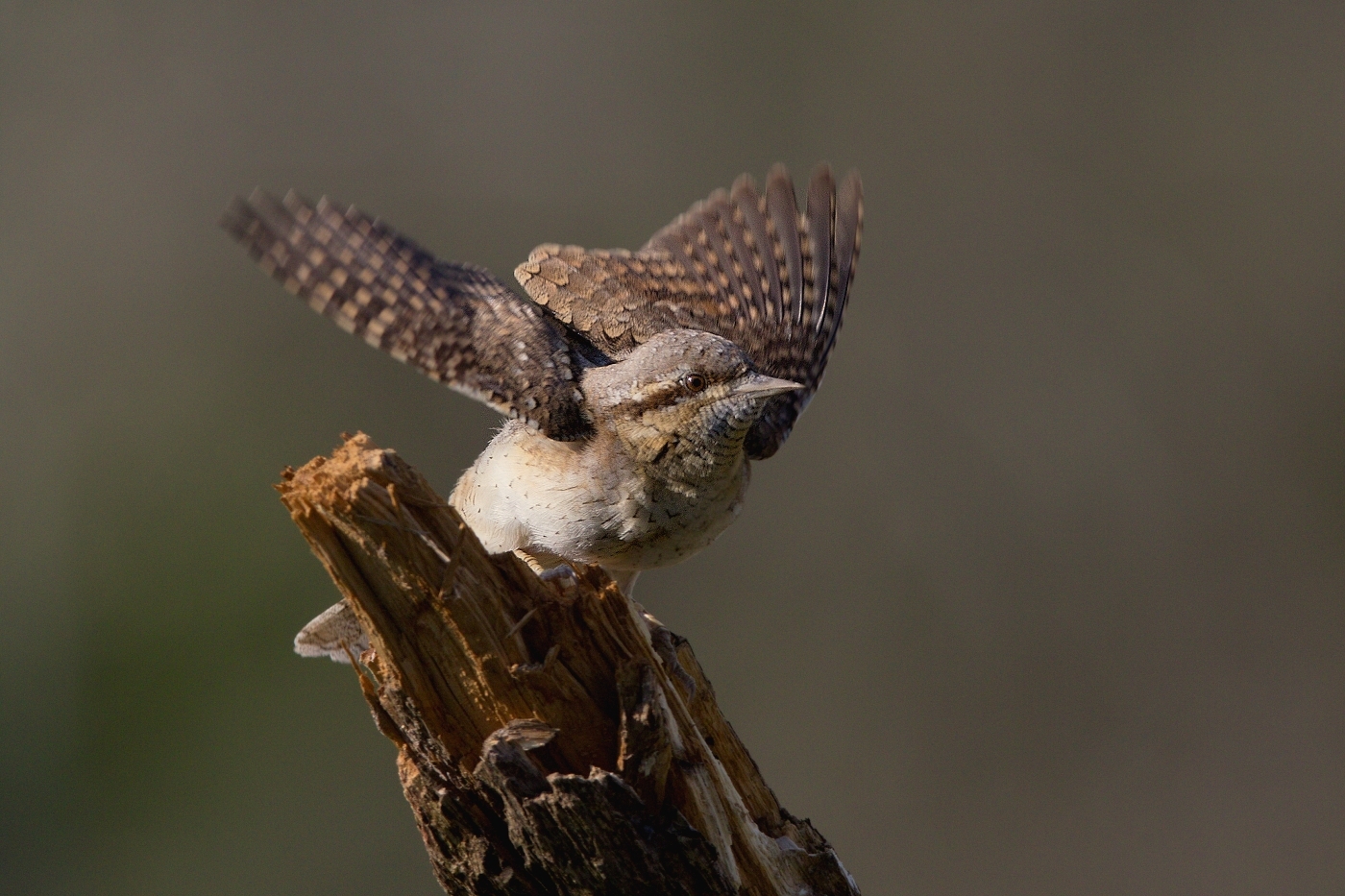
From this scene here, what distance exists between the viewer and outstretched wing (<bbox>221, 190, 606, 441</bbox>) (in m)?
3.84

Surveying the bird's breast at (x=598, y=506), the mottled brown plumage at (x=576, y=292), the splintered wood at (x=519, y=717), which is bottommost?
the splintered wood at (x=519, y=717)

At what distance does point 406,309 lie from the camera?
156 inches

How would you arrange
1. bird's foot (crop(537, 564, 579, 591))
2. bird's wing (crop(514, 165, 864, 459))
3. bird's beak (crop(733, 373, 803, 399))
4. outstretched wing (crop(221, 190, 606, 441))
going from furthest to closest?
1. bird's wing (crop(514, 165, 864, 459))
2. outstretched wing (crop(221, 190, 606, 441))
3. bird's beak (crop(733, 373, 803, 399))
4. bird's foot (crop(537, 564, 579, 591))

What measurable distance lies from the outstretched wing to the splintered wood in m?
1.09

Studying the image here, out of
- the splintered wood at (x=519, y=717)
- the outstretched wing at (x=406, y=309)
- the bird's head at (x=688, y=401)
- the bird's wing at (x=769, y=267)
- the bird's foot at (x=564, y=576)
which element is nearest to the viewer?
the splintered wood at (x=519, y=717)

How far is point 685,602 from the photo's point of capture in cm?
915

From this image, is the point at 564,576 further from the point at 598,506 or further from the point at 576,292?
the point at 576,292

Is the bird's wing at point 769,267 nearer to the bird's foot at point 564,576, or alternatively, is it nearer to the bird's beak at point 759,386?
the bird's beak at point 759,386

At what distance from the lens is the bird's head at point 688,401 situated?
371cm

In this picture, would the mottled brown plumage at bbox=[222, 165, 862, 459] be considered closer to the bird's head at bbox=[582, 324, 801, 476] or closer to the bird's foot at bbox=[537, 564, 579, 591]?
the bird's head at bbox=[582, 324, 801, 476]

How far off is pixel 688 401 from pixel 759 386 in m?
0.25

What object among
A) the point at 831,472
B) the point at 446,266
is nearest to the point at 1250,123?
the point at 831,472

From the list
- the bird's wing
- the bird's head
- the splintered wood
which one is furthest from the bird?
the splintered wood

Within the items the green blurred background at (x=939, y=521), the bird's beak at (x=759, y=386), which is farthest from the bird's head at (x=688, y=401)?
the green blurred background at (x=939, y=521)
